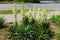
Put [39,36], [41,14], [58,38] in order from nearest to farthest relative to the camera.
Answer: [58,38] < [39,36] < [41,14]

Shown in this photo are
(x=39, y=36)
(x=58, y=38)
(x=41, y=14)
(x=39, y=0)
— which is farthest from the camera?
(x=39, y=0)

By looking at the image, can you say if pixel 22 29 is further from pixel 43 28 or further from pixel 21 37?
pixel 43 28

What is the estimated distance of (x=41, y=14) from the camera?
314 inches

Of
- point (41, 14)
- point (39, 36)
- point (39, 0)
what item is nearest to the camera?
point (39, 36)

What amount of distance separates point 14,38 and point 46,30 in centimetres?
104

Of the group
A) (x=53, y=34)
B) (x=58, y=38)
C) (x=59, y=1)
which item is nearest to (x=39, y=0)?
(x=59, y=1)

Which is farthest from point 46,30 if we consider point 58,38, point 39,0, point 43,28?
point 39,0

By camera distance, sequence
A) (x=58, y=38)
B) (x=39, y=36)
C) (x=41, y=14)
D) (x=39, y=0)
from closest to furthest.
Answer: (x=58, y=38) < (x=39, y=36) < (x=41, y=14) < (x=39, y=0)

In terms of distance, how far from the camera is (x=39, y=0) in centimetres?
2103

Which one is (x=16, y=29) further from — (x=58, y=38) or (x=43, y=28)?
(x=58, y=38)

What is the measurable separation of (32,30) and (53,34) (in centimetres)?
84

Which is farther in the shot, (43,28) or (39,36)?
(43,28)

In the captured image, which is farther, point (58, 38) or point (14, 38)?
point (14, 38)

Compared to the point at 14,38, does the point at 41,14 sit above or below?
above
